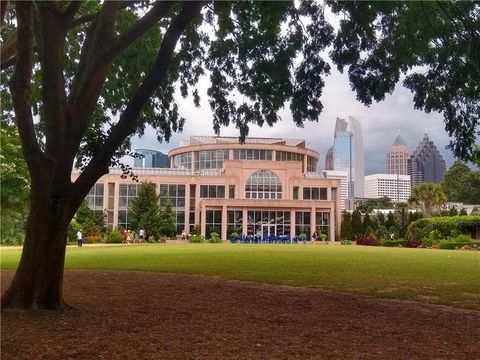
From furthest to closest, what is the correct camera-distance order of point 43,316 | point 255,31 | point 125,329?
1. point 255,31
2. point 43,316
3. point 125,329

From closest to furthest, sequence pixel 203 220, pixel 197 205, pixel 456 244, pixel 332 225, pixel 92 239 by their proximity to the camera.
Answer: pixel 456 244, pixel 92 239, pixel 203 220, pixel 332 225, pixel 197 205

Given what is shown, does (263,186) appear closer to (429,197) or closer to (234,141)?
(234,141)

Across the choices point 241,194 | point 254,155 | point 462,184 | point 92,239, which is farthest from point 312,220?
point 462,184

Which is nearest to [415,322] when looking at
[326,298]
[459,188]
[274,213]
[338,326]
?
[338,326]

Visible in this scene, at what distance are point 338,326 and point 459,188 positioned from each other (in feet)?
282

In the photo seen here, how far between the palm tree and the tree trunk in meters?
61.3

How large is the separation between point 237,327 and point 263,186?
66481 millimetres

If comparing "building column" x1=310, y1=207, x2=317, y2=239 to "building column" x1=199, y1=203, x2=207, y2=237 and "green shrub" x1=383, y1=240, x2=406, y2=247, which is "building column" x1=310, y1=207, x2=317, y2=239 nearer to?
"building column" x1=199, y1=203, x2=207, y2=237

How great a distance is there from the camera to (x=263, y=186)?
7431 centimetres

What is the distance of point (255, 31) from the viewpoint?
12758mm

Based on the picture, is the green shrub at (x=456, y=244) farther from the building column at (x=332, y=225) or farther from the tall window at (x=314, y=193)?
the tall window at (x=314, y=193)

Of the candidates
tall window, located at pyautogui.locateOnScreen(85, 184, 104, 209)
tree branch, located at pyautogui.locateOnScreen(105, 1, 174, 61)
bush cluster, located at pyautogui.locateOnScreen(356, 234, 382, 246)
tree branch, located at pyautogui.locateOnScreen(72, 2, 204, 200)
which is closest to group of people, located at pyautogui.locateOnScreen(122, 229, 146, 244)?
tall window, located at pyautogui.locateOnScreen(85, 184, 104, 209)

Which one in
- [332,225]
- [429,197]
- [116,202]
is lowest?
[332,225]

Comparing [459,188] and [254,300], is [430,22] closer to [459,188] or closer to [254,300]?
[254,300]
